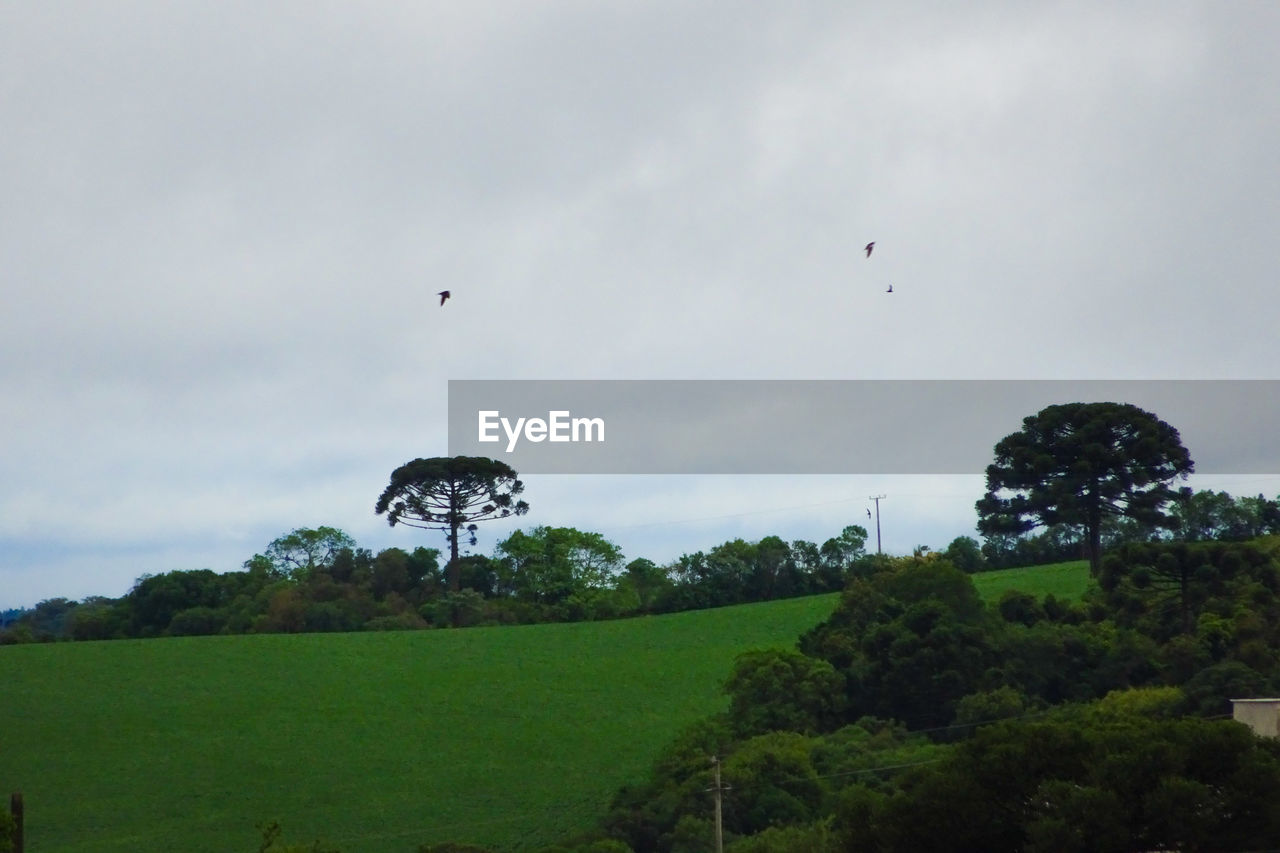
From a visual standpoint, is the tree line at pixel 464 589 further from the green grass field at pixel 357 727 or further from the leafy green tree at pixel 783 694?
the leafy green tree at pixel 783 694

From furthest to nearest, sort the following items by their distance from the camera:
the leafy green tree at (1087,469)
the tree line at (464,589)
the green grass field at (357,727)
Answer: the tree line at (464,589)
the leafy green tree at (1087,469)
the green grass field at (357,727)

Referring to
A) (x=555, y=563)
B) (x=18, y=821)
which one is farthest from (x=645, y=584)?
(x=18, y=821)

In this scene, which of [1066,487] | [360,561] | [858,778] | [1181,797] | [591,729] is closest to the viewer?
[1181,797]

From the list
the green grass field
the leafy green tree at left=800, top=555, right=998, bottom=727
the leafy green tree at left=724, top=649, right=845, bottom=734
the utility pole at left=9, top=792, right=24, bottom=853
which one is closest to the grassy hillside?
the green grass field

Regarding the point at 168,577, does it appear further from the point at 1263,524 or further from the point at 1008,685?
the point at 1263,524

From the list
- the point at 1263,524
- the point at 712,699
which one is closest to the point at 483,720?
the point at 712,699

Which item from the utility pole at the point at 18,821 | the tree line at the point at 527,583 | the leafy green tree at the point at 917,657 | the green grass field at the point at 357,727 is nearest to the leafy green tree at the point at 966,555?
the tree line at the point at 527,583
